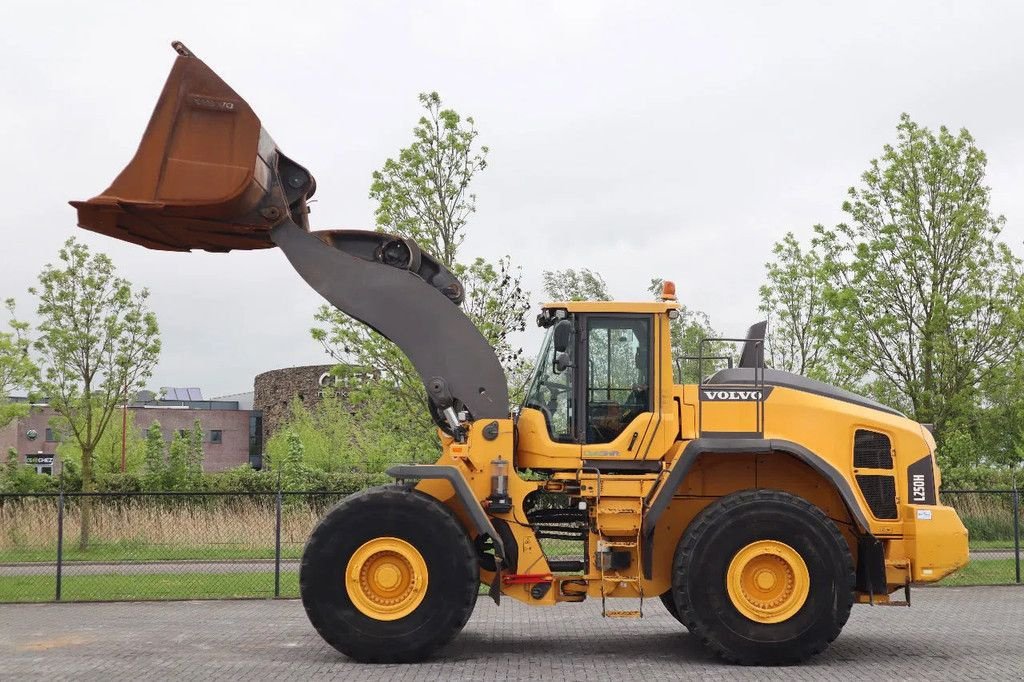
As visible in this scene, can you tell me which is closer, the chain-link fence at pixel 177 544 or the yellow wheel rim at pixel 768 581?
the yellow wheel rim at pixel 768 581

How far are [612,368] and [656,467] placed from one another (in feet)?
3.39

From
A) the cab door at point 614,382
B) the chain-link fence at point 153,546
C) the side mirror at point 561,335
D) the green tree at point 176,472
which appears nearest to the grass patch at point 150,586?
the chain-link fence at point 153,546

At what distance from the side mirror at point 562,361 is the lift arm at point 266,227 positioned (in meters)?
0.59

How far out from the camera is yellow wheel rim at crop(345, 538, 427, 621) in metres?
10.4

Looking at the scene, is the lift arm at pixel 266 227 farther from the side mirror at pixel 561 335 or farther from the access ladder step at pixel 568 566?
the access ladder step at pixel 568 566

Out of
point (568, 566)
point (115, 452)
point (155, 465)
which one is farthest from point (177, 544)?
point (115, 452)

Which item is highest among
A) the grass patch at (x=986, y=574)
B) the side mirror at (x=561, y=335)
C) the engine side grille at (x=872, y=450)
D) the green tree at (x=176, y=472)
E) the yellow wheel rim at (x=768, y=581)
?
the side mirror at (x=561, y=335)

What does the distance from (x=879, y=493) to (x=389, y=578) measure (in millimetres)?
4678

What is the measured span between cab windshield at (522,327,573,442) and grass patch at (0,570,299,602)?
7.27m

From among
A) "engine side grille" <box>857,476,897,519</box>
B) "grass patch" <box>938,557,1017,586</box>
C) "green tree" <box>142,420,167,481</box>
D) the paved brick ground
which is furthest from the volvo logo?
"green tree" <box>142,420,167,481</box>

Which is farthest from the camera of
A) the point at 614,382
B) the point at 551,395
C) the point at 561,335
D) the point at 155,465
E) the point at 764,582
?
the point at 155,465

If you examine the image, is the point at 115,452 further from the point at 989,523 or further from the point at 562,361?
the point at 562,361

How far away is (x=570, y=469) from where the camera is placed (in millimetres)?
10992

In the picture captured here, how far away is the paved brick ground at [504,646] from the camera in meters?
9.98
